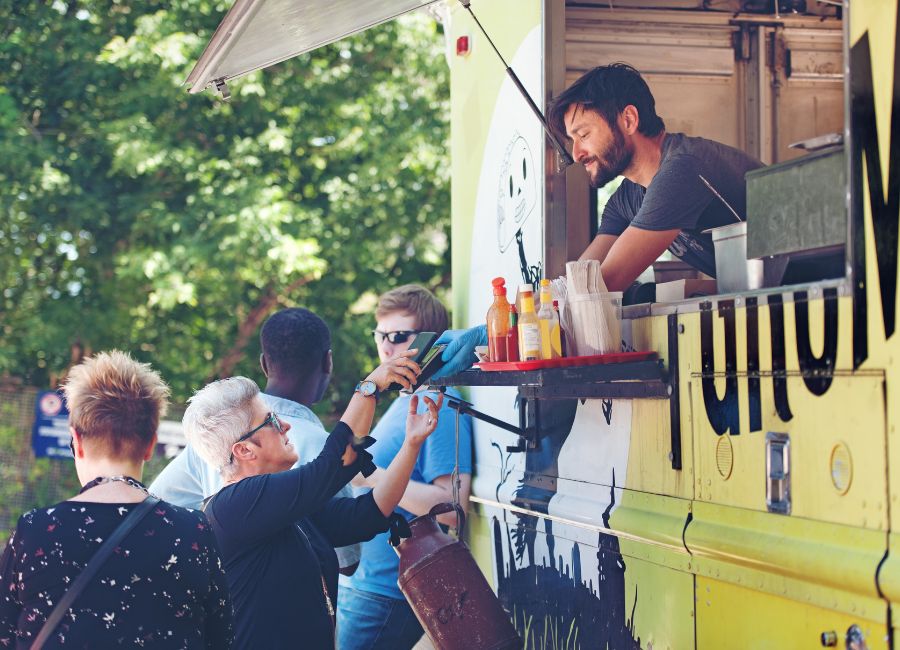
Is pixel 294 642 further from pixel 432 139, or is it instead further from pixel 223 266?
pixel 432 139

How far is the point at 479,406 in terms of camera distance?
444cm

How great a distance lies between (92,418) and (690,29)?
319cm

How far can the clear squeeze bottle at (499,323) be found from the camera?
3311mm

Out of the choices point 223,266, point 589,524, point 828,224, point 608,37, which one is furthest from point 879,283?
point 223,266

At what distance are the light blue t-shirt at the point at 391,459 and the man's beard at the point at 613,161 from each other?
Result: 1194mm

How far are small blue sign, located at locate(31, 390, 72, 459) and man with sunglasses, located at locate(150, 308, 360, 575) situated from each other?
24.6 ft

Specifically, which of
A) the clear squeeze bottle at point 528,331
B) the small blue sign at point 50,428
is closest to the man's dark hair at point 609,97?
the clear squeeze bottle at point 528,331

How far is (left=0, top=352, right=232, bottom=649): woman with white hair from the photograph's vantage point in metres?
2.59

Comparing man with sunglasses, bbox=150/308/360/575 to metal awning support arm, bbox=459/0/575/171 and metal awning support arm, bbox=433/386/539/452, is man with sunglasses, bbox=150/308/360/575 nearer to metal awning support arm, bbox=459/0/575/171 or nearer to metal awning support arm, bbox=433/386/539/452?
metal awning support arm, bbox=433/386/539/452

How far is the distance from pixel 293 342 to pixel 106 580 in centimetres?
173

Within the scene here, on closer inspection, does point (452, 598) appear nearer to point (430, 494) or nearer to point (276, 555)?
point (276, 555)

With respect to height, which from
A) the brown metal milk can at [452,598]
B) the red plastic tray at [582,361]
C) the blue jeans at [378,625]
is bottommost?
the blue jeans at [378,625]

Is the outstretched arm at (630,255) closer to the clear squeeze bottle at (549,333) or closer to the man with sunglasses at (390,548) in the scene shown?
the clear squeeze bottle at (549,333)

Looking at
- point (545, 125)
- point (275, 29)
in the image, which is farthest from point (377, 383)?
point (275, 29)
